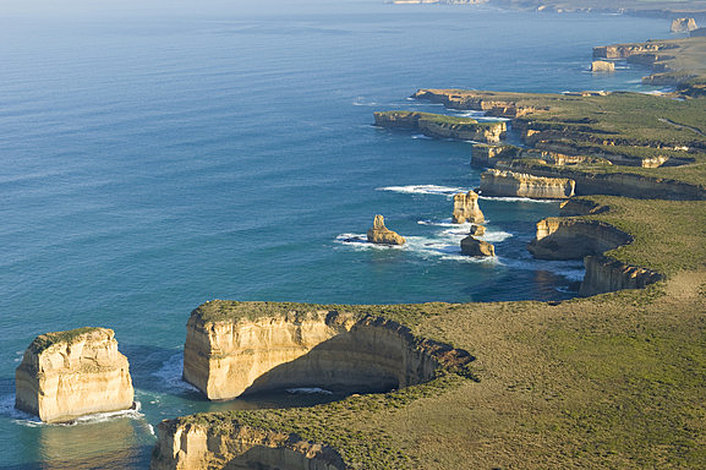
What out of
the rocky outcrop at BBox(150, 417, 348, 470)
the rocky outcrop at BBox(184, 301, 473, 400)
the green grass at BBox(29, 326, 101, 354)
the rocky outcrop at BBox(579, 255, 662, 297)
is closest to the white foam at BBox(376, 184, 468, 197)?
the rocky outcrop at BBox(579, 255, 662, 297)

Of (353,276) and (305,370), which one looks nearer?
(305,370)

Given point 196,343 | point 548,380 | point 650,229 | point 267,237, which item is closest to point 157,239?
point 267,237

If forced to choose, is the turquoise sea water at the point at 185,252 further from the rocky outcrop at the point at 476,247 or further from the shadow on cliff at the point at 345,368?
the shadow on cliff at the point at 345,368

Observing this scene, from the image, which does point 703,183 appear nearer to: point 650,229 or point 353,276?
point 650,229

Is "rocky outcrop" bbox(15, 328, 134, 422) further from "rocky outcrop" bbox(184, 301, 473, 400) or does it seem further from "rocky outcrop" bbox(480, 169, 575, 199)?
"rocky outcrop" bbox(480, 169, 575, 199)

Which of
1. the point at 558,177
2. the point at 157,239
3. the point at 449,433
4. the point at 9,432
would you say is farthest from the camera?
the point at 558,177

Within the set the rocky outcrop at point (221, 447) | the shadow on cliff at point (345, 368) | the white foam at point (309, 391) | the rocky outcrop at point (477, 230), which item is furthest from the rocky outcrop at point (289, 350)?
the rocky outcrop at point (477, 230)

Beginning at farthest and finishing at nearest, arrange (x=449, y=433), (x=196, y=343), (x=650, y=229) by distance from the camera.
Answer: (x=650, y=229), (x=196, y=343), (x=449, y=433)
